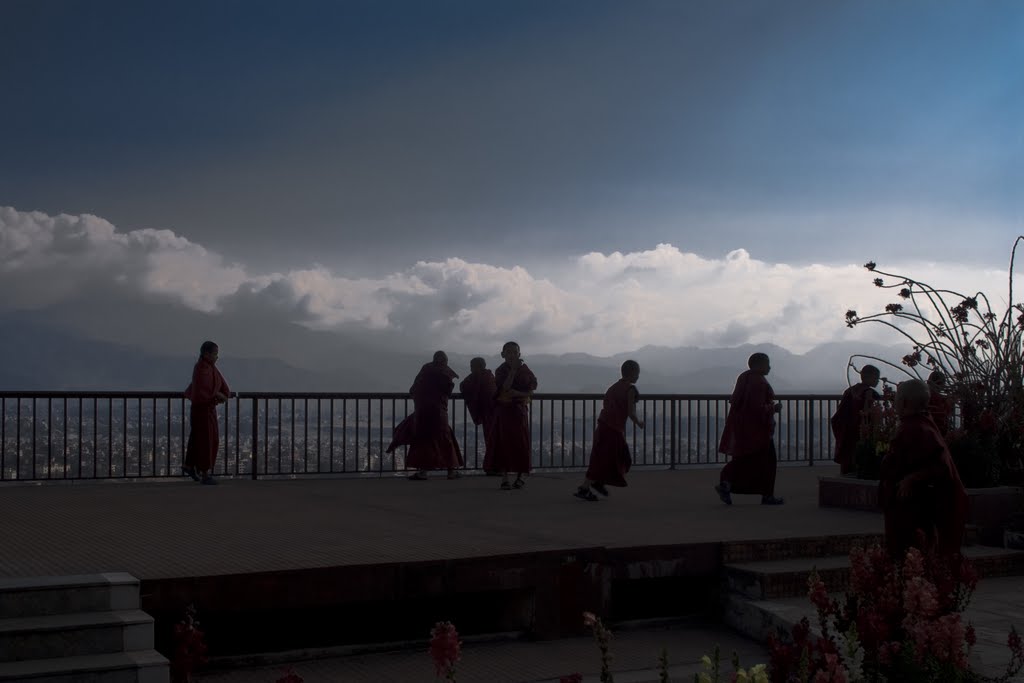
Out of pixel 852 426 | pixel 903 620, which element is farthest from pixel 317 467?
pixel 903 620

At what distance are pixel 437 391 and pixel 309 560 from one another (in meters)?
8.01

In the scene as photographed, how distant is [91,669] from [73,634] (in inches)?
13.6

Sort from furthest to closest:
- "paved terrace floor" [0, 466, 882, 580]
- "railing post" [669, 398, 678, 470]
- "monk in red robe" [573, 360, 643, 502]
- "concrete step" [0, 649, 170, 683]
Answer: "railing post" [669, 398, 678, 470]
"monk in red robe" [573, 360, 643, 502]
"paved terrace floor" [0, 466, 882, 580]
"concrete step" [0, 649, 170, 683]

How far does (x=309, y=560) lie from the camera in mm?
7406

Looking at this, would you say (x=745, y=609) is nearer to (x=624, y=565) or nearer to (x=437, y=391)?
(x=624, y=565)

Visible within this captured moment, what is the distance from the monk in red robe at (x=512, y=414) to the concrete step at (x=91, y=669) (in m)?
8.33

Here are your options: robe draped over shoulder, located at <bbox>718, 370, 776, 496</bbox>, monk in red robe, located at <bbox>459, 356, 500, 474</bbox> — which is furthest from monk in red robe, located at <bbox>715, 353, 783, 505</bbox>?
monk in red robe, located at <bbox>459, 356, 500, 474</bbox>

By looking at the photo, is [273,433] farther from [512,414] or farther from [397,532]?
[397,532]

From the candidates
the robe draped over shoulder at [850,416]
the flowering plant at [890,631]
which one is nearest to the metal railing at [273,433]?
the robe draped over shoulder at [850,416]

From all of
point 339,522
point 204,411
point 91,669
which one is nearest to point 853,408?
point 339,522

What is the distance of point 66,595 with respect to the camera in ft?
20.6

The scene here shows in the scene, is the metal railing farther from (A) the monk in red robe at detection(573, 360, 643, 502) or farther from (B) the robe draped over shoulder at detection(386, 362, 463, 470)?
(A) the monk in red robe at detection(573, 360, 643, 502)

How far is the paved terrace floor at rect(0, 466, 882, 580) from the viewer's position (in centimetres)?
758

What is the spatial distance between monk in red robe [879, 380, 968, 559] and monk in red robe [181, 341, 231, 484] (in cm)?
935
